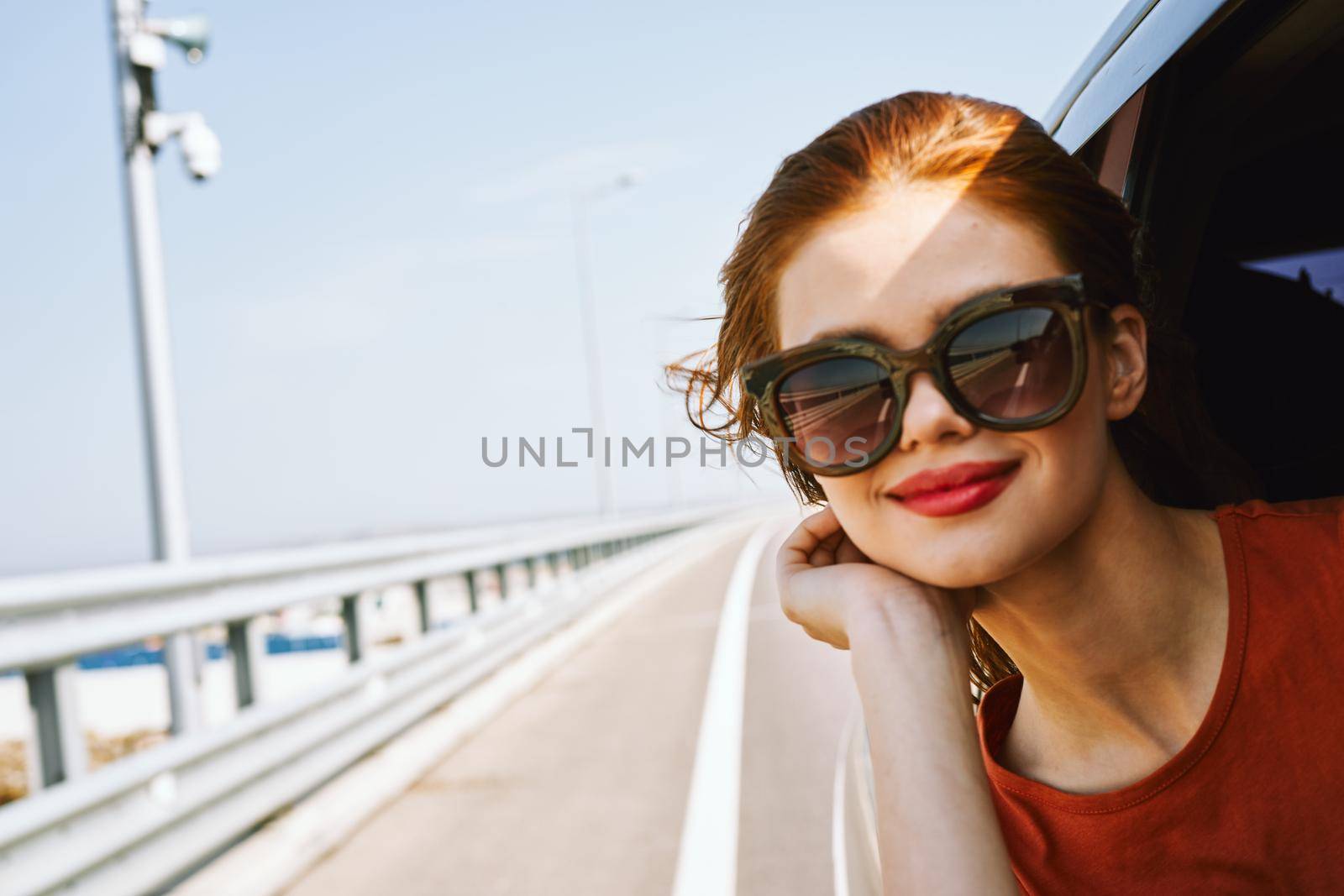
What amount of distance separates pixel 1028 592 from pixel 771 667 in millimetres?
7677

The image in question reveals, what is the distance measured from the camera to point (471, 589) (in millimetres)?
9859

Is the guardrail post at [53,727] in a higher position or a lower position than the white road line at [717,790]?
higher

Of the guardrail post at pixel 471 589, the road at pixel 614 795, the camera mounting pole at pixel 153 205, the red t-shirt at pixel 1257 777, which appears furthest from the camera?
the guardrail post at pixel 471 589

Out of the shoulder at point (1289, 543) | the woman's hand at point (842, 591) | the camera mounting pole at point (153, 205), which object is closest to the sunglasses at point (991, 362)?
the woman's hand at point (842, 591)

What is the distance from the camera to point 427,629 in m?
8.46

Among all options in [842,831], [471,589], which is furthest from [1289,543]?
[471,589]

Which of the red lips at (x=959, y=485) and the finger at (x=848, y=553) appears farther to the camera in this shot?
the finger at (x=848, y=553)

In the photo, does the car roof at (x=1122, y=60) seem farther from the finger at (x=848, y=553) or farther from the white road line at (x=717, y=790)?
the white road line at (x=717, y=790)

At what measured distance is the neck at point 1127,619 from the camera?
1.80 m

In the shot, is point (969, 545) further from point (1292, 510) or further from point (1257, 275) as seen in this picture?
point (1257, 275)

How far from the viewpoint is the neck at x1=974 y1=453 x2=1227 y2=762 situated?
1.80 meters

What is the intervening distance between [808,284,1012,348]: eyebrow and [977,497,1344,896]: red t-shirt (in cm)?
59

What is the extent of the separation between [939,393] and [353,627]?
18.6 feet

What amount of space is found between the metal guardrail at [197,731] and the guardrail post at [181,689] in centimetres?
19
